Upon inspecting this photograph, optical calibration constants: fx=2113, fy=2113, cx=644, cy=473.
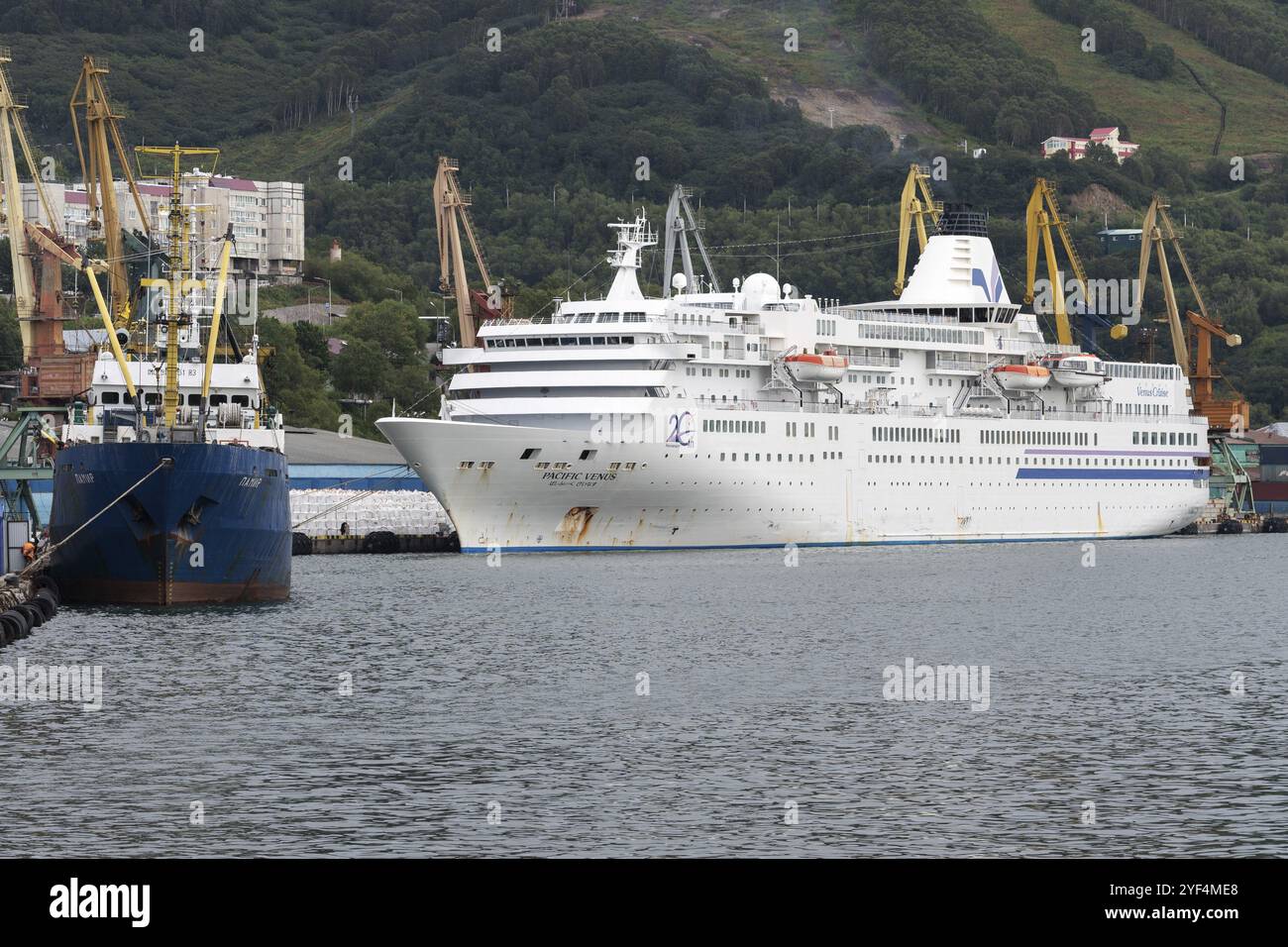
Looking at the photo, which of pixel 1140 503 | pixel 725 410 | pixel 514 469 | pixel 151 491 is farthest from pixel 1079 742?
pixel 1140 503

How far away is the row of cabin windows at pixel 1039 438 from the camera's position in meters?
104

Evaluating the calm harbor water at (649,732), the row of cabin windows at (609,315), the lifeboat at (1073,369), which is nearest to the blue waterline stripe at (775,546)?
the lifeboat at (1073,369)

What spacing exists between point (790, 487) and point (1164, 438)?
31243 mm

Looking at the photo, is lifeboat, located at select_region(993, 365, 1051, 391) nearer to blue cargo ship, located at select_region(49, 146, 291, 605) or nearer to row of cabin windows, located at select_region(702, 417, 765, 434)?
row of cabin windows, located at select_region(702, 417, 765, 434)

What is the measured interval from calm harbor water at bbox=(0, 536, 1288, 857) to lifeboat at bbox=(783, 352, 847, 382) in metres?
32.9

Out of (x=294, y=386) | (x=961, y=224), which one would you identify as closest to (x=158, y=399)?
(x=961, y=224)

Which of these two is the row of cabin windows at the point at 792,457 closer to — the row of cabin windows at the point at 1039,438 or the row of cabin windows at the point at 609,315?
the row of cabin windows at the point at 609,315

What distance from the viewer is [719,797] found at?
27953 millimetres

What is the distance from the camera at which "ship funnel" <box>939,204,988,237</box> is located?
4397 inches

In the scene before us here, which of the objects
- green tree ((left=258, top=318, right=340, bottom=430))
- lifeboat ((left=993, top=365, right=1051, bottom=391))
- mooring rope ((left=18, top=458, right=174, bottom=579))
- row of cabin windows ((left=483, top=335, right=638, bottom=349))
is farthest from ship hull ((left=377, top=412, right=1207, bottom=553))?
green tree ((left=258, top=318, right=340, bottom=430))

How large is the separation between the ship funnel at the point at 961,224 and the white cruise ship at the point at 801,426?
0.49 ft

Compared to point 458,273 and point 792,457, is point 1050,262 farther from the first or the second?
point 792,457
